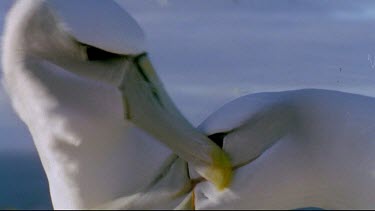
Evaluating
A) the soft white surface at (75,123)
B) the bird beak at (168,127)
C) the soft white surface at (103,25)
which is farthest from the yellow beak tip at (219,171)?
the soft white surface at (103,25)

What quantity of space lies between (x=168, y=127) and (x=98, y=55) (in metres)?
0.34

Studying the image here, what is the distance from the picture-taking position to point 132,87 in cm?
440

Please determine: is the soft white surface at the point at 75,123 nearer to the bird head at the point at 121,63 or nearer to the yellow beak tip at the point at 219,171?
the bird head at the point at 121,63

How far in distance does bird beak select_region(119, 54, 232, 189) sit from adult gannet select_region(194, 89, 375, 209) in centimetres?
7

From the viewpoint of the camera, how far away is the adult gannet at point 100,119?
433 cm

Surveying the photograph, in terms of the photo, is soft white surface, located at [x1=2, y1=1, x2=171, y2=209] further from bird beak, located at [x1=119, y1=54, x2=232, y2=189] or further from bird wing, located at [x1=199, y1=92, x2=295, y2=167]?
bird wing, located at [x1=199, y1=92, x2=295, y2=167]

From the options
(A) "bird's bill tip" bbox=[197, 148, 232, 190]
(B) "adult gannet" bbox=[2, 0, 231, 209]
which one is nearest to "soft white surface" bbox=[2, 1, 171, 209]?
(B) "adult gannet" bbox=[2, 0, 231, 209]

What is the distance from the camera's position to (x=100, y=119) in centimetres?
439

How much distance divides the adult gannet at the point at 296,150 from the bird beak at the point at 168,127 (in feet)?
0.23

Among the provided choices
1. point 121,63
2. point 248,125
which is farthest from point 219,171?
point 121,63

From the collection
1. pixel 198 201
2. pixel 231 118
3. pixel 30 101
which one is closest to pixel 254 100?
pixel 231 118

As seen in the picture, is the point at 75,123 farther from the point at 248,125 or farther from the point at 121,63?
the point at 248,125

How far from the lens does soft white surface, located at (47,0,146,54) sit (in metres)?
4.20

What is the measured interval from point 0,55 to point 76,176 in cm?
51
